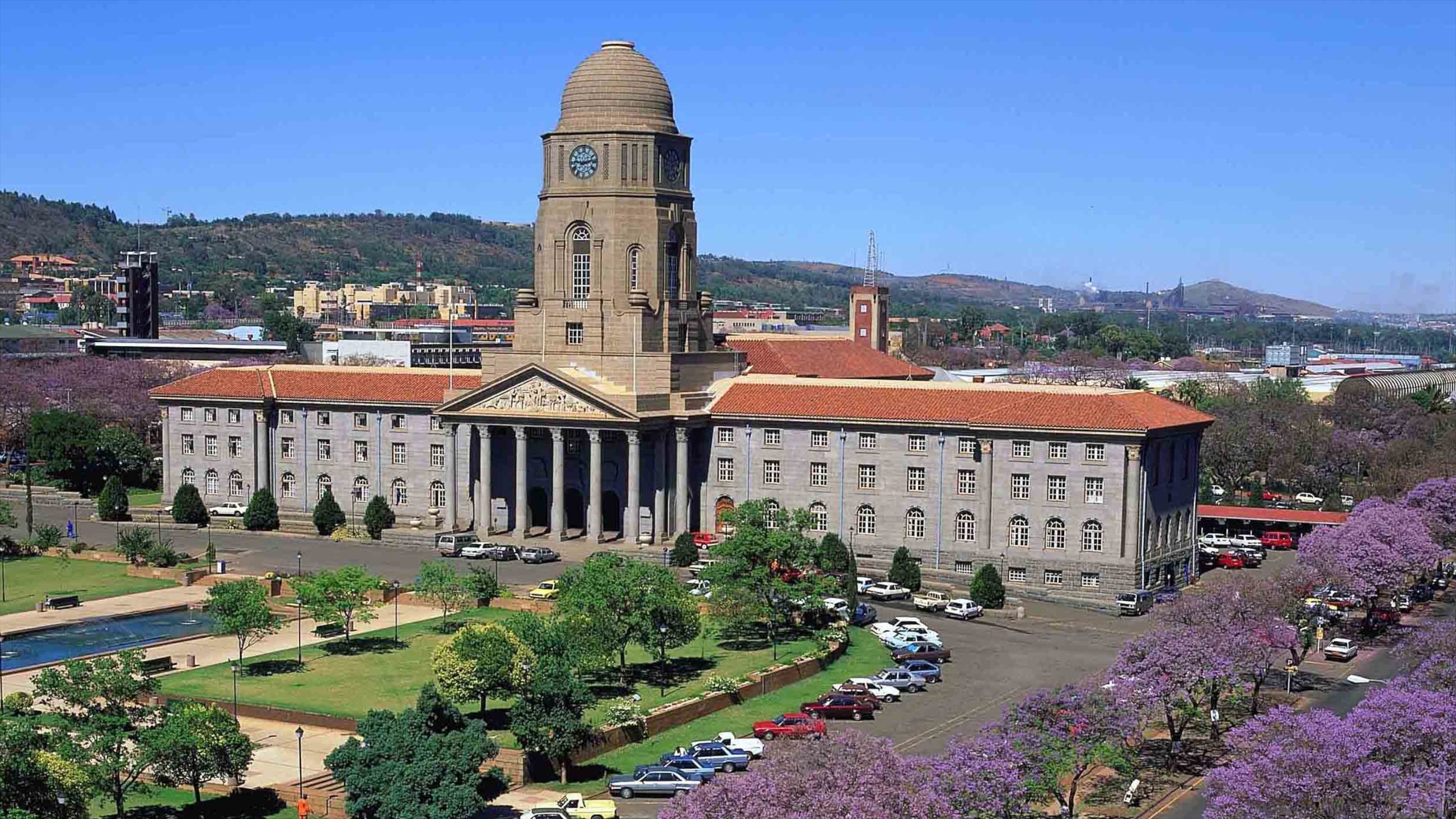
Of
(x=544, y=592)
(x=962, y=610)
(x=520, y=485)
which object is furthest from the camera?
(x=520, y=485)

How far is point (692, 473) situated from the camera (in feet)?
322

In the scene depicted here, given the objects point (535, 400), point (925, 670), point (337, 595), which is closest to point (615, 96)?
point (535, 400)

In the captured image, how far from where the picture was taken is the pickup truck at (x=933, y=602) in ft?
270

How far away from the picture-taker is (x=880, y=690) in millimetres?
63969

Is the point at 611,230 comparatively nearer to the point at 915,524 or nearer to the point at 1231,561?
the point at 915,524

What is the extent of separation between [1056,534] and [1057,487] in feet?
7.87

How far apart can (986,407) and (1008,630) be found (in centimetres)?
1638

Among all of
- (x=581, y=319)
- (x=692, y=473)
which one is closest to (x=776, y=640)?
(x=692, y=473)

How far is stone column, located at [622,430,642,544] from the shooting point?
95.0 meters

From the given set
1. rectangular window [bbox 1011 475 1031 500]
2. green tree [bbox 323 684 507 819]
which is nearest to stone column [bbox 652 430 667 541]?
rectangular window [bbox 1011 475 1031 500]

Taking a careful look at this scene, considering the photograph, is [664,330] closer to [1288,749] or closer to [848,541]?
[848,541]

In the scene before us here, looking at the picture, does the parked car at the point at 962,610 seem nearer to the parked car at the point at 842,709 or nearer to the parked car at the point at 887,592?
the parked car at the point at 887,592

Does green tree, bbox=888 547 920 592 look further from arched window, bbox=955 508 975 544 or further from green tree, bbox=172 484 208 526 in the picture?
green tree, bbox=172 484 208 526

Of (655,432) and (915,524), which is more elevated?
(655,432)
